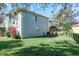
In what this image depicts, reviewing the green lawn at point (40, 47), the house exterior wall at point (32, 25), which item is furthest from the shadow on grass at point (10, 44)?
the house exterior wall at point (32, 25)

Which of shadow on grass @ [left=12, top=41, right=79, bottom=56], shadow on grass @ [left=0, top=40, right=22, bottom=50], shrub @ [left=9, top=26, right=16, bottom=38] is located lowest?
shadow on grass @ [left=12, top=41, right=79, bottom=56]

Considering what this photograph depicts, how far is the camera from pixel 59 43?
646 centimetres

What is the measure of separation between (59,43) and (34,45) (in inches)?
12.5

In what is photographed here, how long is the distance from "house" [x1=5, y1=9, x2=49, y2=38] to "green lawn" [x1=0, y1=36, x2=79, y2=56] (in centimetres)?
9

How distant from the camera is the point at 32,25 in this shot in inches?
Result: 255

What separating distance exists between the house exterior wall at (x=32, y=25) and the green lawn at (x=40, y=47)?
0.25 ft

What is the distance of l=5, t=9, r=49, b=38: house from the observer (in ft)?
21.2

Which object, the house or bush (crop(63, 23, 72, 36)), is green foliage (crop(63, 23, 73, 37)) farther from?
the house

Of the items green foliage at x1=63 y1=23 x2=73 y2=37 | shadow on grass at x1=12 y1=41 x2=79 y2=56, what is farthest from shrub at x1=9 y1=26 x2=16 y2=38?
green foliage at x1=63 y1=23 x2=73 y2=37

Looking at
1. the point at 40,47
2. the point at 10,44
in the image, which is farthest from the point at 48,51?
the point at 10,44

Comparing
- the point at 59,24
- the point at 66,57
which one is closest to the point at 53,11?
the point at 59,24

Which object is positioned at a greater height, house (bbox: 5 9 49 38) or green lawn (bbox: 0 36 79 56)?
house (bbox: 5 9 49 38)

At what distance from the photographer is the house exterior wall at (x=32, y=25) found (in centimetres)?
646

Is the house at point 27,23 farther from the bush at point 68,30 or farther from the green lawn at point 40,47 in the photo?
the bush at point 68,30
